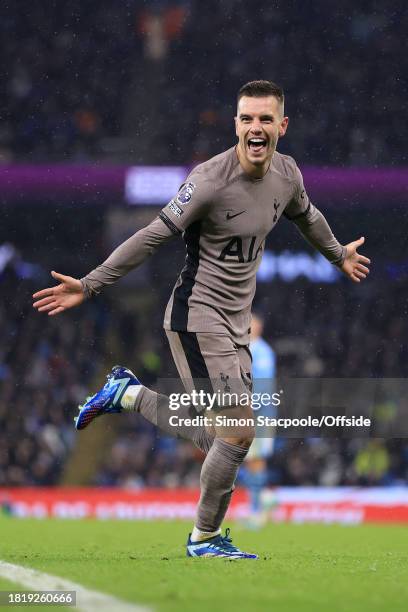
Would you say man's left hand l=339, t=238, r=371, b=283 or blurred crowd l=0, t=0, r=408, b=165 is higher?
blurred crowd l=0, t=0, r=408, b=165

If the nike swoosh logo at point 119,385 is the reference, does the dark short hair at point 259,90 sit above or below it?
above

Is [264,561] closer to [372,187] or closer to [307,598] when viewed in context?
[307,598]

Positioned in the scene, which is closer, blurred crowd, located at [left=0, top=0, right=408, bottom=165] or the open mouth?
the open mouth

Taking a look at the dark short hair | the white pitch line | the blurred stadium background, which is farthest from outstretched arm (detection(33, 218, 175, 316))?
the blurred stadium background

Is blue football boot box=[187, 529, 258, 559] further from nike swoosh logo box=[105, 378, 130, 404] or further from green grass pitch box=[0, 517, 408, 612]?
nike swoosh logo box=[105, 378, 130, 404]

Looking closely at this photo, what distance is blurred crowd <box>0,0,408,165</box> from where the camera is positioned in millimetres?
18750

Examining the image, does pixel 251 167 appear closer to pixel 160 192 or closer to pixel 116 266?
pixel 116 266

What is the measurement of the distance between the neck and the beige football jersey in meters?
0.02

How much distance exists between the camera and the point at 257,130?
538cm

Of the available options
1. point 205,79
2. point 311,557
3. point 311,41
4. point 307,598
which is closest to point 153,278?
point 205,79

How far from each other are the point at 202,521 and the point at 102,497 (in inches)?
385

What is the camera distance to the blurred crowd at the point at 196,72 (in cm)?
1875

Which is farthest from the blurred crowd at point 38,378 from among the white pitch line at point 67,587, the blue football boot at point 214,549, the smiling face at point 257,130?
the white pitch line at point 67,587

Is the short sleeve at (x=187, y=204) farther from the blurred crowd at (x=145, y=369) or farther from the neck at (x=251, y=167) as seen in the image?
the blurred crowd at (x=145, y=369)
